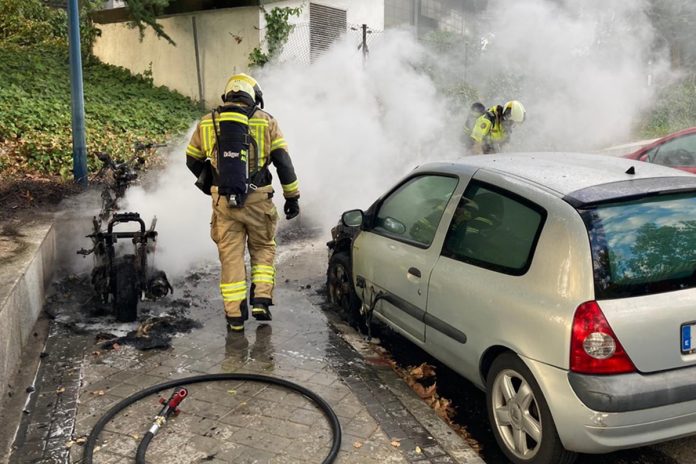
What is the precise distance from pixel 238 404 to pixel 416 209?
5.89ft

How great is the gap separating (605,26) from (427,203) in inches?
636

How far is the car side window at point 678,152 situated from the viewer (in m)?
7.75

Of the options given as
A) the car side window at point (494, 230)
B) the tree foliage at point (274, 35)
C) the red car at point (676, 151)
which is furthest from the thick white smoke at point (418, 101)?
the red car at point (676, 151)

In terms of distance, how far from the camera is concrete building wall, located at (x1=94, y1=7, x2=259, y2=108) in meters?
13.1

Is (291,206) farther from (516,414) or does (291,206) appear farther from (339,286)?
(516,414)

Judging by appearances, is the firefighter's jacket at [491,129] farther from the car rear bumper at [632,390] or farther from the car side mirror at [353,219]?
the car rear bumper at [632,390]

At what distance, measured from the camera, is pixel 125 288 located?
505cm

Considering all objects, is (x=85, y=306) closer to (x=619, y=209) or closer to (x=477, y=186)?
(x=477, y=186)

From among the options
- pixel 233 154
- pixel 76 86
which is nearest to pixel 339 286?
pixel 233 154

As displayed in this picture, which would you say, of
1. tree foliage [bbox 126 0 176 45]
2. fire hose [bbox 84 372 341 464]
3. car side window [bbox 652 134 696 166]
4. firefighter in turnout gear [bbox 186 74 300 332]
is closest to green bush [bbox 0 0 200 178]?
tree foliage [bbox 126 0 176 45]

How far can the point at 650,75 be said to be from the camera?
2030 cm

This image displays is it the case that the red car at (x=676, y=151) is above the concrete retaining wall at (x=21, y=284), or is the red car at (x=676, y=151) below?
above

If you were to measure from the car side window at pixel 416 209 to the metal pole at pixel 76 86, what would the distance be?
14.8ft

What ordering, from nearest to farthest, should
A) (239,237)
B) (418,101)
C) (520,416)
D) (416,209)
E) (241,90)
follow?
1. (520,416)
2. (416,209)
3. (241,90)
4. (239,237)
5. (418,101)
